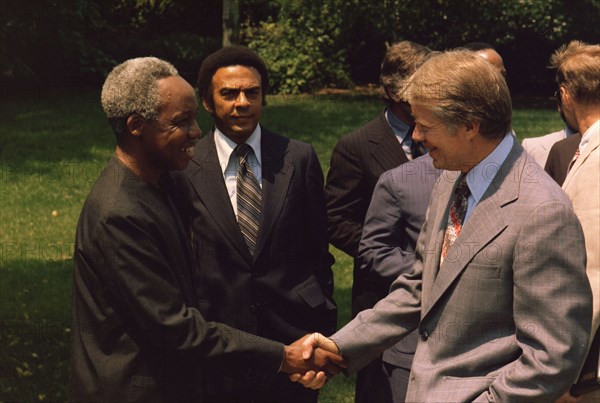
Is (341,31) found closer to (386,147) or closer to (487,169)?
(386,147)

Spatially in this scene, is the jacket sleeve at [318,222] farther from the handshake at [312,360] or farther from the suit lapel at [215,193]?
the handshake at [312,360]

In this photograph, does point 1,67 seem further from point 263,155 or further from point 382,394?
point 382,394

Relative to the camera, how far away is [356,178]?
593 cm

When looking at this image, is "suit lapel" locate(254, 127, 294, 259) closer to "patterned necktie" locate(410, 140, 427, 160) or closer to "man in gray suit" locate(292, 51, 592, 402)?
"patterned necktie" locate(410, 140, 427, 160)

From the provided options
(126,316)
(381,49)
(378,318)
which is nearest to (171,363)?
(126,316)

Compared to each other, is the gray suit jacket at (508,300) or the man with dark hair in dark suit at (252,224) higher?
the gray suit jacket at (508,300)

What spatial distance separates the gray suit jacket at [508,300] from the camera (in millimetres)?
3410

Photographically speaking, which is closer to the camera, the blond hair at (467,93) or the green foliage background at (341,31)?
the blond hair at (467,93)

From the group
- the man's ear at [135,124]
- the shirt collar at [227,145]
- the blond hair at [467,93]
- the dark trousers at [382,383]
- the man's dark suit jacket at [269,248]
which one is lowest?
the dark trousers at [382,383]

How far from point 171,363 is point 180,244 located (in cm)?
51

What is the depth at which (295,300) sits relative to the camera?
536 cm

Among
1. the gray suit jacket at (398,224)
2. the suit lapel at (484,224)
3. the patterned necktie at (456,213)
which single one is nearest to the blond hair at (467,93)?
the suit lapel at (484,224)

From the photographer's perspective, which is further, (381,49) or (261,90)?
(381,49)

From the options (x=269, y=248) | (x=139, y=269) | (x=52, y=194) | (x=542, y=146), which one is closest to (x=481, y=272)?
(x=139, y=269)
